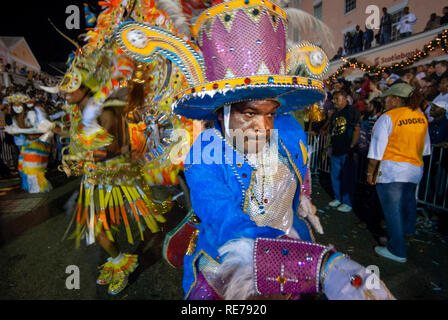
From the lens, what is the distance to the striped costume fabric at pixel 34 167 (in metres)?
7.00

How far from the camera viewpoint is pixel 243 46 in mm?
1390

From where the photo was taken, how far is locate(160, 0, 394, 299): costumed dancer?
108 cm

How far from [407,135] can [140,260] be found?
427cm

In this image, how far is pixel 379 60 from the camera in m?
12.3

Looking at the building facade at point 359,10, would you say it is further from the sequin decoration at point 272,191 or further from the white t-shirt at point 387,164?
the sequin decoration at point 272,191

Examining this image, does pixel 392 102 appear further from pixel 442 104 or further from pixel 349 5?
pixel 349 5

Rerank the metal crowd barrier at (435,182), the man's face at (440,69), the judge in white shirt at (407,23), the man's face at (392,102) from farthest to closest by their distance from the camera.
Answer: the judge in white shirt at (407,23), the man's face at (440,69), the metal crowd barrier at (435,182), the man's face at (392,102)

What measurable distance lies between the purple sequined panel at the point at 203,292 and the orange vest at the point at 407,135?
331 centimetres

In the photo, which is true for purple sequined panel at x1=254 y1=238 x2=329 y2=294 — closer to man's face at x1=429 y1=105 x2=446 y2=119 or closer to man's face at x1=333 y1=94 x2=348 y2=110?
man's face at x1=333 y1=94 x2=348 y2=110

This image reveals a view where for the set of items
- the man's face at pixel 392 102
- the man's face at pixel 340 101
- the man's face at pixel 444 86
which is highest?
the man's face at pixel 444 86

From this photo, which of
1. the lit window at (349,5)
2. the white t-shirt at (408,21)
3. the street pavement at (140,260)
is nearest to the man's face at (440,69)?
the street pavement at (140,260)

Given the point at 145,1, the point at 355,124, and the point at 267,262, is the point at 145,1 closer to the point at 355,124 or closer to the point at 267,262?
the point at 267,262

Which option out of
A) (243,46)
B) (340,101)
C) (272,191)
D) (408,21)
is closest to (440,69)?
(340,101)

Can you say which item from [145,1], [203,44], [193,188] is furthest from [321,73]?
[145,1]
